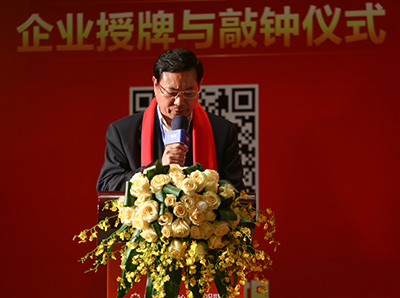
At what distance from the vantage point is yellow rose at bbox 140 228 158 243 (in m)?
1.58

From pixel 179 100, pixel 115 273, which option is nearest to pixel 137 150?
pixel 179 100

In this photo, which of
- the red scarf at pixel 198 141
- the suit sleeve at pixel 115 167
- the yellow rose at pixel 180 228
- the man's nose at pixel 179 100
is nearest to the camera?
the yellow rose at pixel 180 228

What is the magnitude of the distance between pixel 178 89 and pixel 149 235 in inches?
34.5

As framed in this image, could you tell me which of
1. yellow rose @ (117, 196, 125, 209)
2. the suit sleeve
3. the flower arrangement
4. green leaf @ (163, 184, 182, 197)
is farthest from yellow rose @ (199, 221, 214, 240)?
the suit sleeve

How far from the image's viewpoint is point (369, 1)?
3.50 meters

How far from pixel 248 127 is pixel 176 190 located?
1995mm

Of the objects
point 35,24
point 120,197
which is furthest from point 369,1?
point 120,197

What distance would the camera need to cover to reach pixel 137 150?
97.0 inches

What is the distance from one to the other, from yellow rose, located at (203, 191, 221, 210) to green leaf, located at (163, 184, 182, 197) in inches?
2.8

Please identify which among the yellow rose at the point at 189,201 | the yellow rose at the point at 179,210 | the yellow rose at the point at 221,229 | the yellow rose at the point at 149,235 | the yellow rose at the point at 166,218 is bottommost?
the yellow rose at the point at 149,235

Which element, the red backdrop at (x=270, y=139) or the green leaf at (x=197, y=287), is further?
the red backdrop at (x=270, y=139)

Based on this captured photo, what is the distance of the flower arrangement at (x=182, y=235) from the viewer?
1570 millimetres

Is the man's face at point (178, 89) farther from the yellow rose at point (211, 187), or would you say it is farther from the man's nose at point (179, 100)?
the yellow rose at point (211, 187)

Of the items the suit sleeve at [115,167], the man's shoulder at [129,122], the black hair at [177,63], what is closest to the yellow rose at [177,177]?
the suit sleeve at [115,167]
